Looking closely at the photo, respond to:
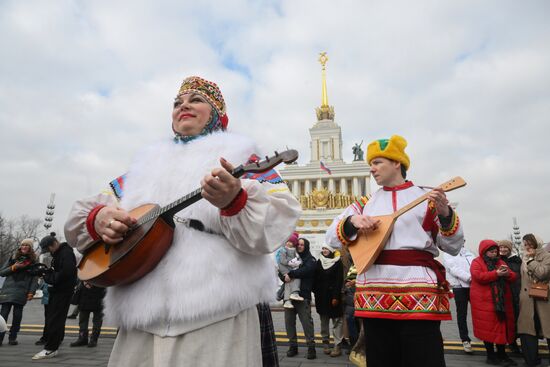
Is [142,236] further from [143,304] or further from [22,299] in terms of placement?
[22,299]

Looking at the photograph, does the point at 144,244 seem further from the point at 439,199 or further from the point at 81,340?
the point at 81,340

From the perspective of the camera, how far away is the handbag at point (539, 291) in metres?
4.91

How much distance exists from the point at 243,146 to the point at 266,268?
58 centimetres

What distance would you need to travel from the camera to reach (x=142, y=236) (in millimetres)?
1447

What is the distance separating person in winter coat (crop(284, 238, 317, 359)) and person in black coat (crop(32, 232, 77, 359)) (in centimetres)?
346

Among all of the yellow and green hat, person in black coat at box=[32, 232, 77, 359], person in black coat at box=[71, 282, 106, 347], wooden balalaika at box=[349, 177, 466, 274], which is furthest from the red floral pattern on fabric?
person in black coat at box=[71, 282, 106, 347]

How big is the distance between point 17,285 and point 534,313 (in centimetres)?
828

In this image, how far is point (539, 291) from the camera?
496cm

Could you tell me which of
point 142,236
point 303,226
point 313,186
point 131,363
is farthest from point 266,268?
point 313,186

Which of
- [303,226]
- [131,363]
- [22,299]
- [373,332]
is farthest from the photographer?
[303,226]

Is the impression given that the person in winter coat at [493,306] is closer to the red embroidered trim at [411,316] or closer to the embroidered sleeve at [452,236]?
the embroidered sleeve at [452,236]

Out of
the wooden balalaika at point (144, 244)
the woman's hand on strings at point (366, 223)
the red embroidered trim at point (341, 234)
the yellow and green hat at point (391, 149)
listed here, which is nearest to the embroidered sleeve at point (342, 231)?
the red embroidered trim at point (341, 234)

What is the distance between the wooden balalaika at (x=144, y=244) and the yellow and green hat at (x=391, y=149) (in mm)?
1506

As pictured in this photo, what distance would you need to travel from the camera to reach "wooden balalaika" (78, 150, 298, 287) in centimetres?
143
